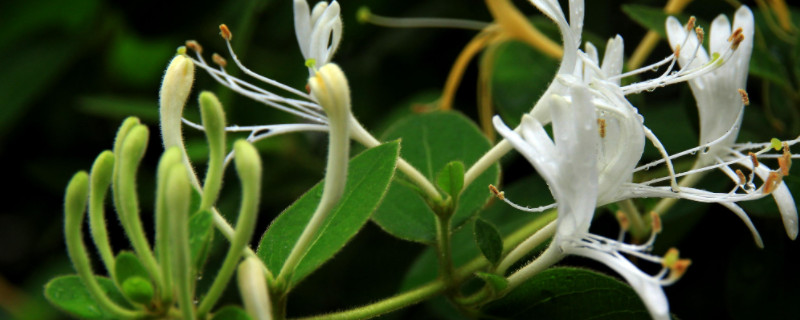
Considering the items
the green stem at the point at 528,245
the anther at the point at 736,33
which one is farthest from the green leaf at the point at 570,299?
the anther at the point at 736,33

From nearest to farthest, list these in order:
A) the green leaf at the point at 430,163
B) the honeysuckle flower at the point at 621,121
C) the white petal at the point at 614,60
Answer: the honeysuckle flower at the point at 621,121 < the white petal at the point at 614,60 < the green leaf at the point at 430,163

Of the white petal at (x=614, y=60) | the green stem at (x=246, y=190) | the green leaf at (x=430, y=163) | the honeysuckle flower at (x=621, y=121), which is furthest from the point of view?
the green leaf at (x=430, y=163)

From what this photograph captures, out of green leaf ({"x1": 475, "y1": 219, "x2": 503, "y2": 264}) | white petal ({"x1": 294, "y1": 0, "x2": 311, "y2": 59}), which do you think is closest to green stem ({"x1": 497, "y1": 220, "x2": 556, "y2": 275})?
green leaf ({"x1": 475, "y1": 219, "x2": 503, "y2": 264})

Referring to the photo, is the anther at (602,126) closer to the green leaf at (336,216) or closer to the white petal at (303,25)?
the green leaf at (336,216)

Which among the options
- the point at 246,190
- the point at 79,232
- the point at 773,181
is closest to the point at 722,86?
the point at 773,181

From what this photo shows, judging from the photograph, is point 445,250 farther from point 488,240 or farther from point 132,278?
point 132,278

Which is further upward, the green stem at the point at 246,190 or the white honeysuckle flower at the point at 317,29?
the white honeysuckle flower at the point at 317,29

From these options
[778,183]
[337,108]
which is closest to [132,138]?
[337,108]
